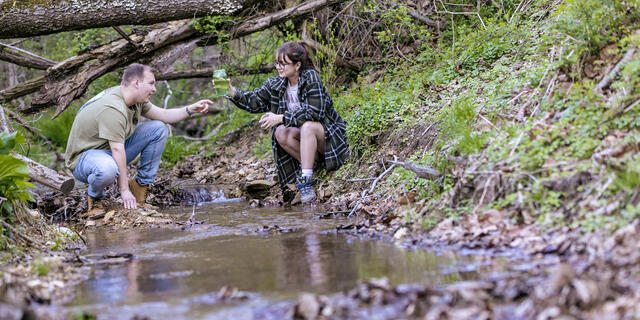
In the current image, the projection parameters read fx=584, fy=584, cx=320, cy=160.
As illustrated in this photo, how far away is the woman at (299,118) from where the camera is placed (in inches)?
251

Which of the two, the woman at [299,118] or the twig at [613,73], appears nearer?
the twig at [613,73]

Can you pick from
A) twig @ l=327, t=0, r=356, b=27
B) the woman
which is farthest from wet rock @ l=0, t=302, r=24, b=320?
twig @ l=327, t=0, r=356, b=27

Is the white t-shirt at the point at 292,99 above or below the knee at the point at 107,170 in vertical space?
above

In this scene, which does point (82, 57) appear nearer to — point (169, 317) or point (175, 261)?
point (175, 261)

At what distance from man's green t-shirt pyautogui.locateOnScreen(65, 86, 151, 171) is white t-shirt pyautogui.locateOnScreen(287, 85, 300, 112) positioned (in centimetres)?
174

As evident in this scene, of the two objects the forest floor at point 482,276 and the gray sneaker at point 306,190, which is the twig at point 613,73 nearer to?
the forest floor at point 482,276

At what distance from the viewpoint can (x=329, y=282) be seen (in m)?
3.23

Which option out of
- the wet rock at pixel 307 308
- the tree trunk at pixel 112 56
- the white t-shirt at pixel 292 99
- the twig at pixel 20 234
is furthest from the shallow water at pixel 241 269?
the tree trunk at pixel 112 56

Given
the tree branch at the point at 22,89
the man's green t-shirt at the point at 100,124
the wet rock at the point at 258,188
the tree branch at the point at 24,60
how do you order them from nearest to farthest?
the man's green t-shirt at the point at 100,124, the wet rock at the point at 258,188, the tree branch at the point at 22,89, the tree branch at the point at 24,60

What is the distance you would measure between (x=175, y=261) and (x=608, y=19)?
383 cm

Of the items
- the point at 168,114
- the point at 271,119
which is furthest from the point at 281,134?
the point at 168,114

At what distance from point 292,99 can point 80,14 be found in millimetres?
2694

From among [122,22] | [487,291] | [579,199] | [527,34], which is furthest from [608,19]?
[122,22]

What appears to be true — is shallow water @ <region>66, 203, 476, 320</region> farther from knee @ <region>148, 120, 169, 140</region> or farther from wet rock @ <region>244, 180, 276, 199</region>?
wet rock @ <region>244, 180, 276, 199</region>
